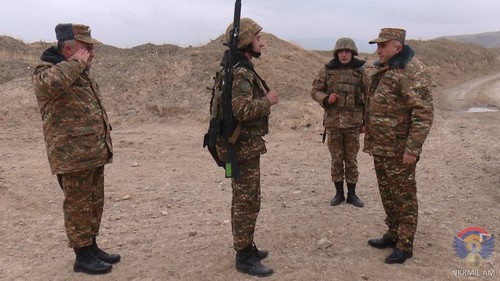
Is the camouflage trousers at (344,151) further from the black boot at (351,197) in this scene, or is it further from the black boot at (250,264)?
the black boot at (250,264)

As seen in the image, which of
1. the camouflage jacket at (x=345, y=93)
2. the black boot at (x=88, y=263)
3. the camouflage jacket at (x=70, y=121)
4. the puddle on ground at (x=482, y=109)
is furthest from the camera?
the puddle on ground at (x=482, y=109)

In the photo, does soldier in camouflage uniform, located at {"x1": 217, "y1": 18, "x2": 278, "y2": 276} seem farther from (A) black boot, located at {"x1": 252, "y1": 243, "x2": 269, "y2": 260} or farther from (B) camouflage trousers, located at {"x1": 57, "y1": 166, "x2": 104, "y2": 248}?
(B) camouflage trousers, located at {"x1": 57, "y1": 166, "x2": 104, "y2": 248}

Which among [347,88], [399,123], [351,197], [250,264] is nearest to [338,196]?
[351,197]

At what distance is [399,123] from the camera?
4004mm

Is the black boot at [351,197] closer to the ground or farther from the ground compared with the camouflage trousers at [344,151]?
closer to the ground

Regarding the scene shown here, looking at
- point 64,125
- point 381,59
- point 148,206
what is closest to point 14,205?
point 148,206

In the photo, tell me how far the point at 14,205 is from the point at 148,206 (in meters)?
1.73

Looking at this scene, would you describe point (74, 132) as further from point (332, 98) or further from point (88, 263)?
point (332, 98)

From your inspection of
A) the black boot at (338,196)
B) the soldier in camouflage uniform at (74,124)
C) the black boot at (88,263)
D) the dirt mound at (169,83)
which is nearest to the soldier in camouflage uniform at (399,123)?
the black boot at (338,196)

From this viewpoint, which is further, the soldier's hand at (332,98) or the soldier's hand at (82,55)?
the soldier's hand at (332,98)

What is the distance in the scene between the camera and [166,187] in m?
6.87

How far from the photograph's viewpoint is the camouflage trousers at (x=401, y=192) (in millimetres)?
4074

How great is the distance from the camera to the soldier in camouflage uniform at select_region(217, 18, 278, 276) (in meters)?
3.61

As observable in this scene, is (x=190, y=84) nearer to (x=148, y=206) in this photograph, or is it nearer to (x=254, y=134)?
(x=148, y=206)
